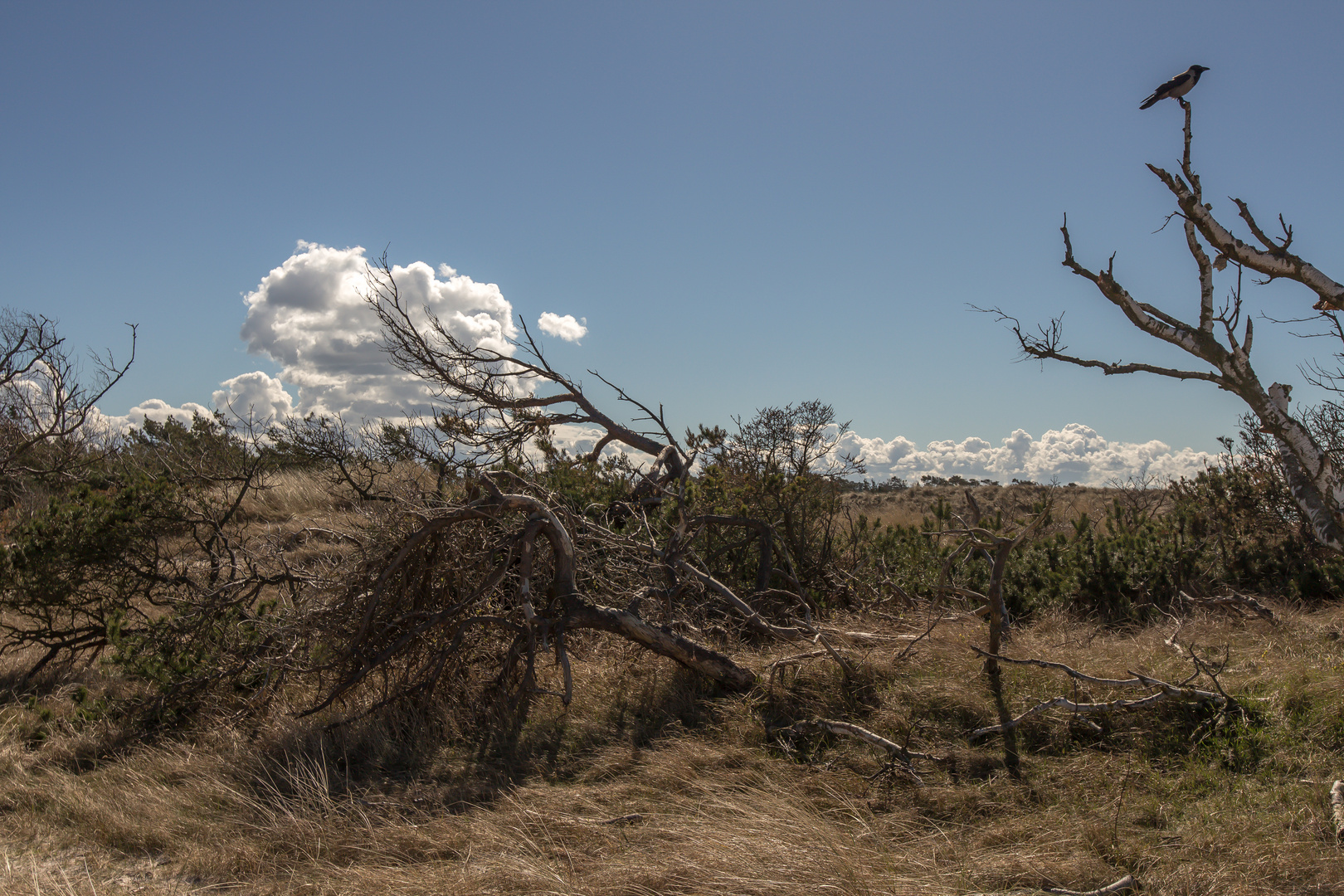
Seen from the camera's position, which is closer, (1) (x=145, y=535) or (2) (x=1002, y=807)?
(2) (x=1002, y=807)

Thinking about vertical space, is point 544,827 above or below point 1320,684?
below

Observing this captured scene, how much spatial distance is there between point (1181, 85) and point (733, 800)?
4.77 m

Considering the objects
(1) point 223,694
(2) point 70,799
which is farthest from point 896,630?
(2) point 70,799

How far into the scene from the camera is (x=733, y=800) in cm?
406

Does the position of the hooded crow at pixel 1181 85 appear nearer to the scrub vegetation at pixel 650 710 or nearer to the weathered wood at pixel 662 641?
the scrub vegetation at pixel 650 710

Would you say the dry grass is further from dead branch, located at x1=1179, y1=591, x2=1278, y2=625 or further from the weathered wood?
dead branch, located at x1=1179, y1=591, x2=1278, y2=625

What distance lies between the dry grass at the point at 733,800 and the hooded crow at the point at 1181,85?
3625 millimetres

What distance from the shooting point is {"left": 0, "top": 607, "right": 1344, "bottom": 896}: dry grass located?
11.1 ft

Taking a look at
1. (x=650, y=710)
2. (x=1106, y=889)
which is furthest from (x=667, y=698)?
(x=1106, y=889)

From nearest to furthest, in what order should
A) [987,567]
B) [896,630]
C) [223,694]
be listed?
[223,694], [896,630], [987,567]

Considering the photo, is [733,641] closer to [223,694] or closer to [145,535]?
[223,694]

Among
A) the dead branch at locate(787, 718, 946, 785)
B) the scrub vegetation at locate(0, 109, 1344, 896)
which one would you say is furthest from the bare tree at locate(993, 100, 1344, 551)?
the dead branch at locate(787, 718, 946, 785)

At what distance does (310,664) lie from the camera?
222 inches

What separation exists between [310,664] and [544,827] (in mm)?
2606
